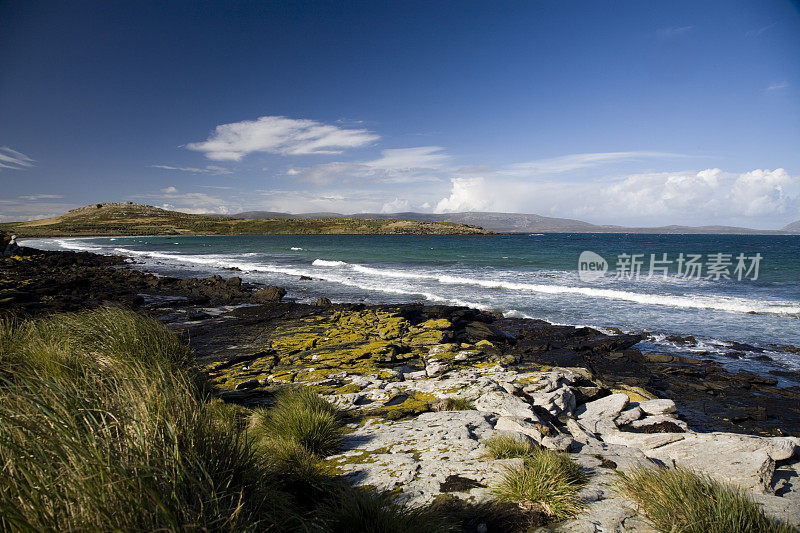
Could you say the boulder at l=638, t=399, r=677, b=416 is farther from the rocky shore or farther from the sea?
the sea

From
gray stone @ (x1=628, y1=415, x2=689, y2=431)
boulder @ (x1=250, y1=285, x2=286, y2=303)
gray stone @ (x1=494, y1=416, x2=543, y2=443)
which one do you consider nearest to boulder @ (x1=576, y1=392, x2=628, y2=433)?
gray stone @ (x1=628, y1=415, x2=689, y2=431)

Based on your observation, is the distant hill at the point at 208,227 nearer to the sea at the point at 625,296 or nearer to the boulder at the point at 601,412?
the sea at the point at 625,296

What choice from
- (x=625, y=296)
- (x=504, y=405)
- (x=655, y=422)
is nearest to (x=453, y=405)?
(x=504, y=405)

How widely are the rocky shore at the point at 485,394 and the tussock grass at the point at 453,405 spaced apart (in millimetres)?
26

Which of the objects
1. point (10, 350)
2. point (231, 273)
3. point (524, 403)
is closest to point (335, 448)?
point (524, 403)

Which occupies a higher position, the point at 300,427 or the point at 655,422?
the point at 300,427

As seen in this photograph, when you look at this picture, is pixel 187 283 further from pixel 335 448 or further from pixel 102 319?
pixel 335 448

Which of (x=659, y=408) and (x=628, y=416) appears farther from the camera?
(x=659, y=408)

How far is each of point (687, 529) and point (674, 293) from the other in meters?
24.3

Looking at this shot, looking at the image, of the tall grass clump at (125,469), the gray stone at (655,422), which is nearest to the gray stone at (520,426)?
the gray stone at (655,422)

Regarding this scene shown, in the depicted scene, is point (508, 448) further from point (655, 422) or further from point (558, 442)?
point (655, 422)

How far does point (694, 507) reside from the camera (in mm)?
2910

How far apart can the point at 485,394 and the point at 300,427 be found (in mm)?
3502

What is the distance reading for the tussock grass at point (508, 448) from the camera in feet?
14.3
